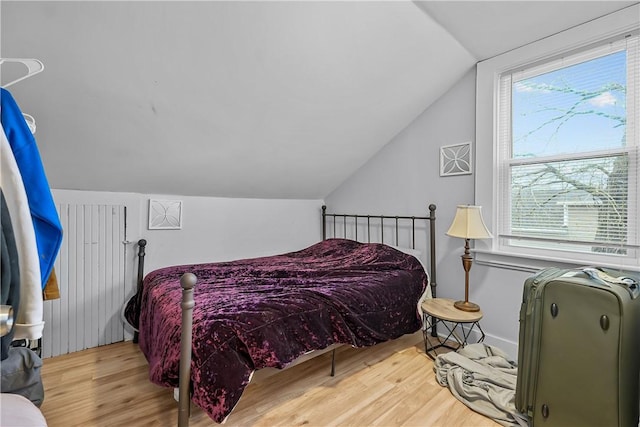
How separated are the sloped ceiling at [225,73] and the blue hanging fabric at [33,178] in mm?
798

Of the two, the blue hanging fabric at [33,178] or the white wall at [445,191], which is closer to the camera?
the blue hanging fabric at [33,178]

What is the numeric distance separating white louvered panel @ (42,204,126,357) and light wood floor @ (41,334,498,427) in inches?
6.0

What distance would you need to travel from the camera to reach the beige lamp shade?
7.13ft

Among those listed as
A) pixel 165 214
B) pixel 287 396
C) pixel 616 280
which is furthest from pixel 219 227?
pixel 616 280

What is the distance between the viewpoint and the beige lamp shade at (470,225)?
7.13 ft

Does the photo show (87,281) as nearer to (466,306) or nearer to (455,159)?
(466,306)

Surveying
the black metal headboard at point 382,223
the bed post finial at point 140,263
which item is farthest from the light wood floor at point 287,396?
the black metal headboard at point 382,223

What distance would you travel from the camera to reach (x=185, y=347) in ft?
4.39

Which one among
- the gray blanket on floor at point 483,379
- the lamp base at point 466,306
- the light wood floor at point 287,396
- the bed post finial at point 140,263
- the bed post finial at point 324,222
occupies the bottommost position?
the light wood floor at point 287,396

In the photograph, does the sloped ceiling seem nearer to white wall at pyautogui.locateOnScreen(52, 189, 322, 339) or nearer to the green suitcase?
white wall at pyautogui.locateOnScreen(52, 189, 322, 339)

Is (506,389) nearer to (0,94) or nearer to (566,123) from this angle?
(566,123)

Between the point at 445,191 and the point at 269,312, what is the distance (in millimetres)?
1918

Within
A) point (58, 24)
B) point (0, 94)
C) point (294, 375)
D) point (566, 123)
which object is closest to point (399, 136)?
point (566, 123)

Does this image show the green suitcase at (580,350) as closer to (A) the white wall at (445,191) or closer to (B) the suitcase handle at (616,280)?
(B) the suitcase handle at (616,280)
